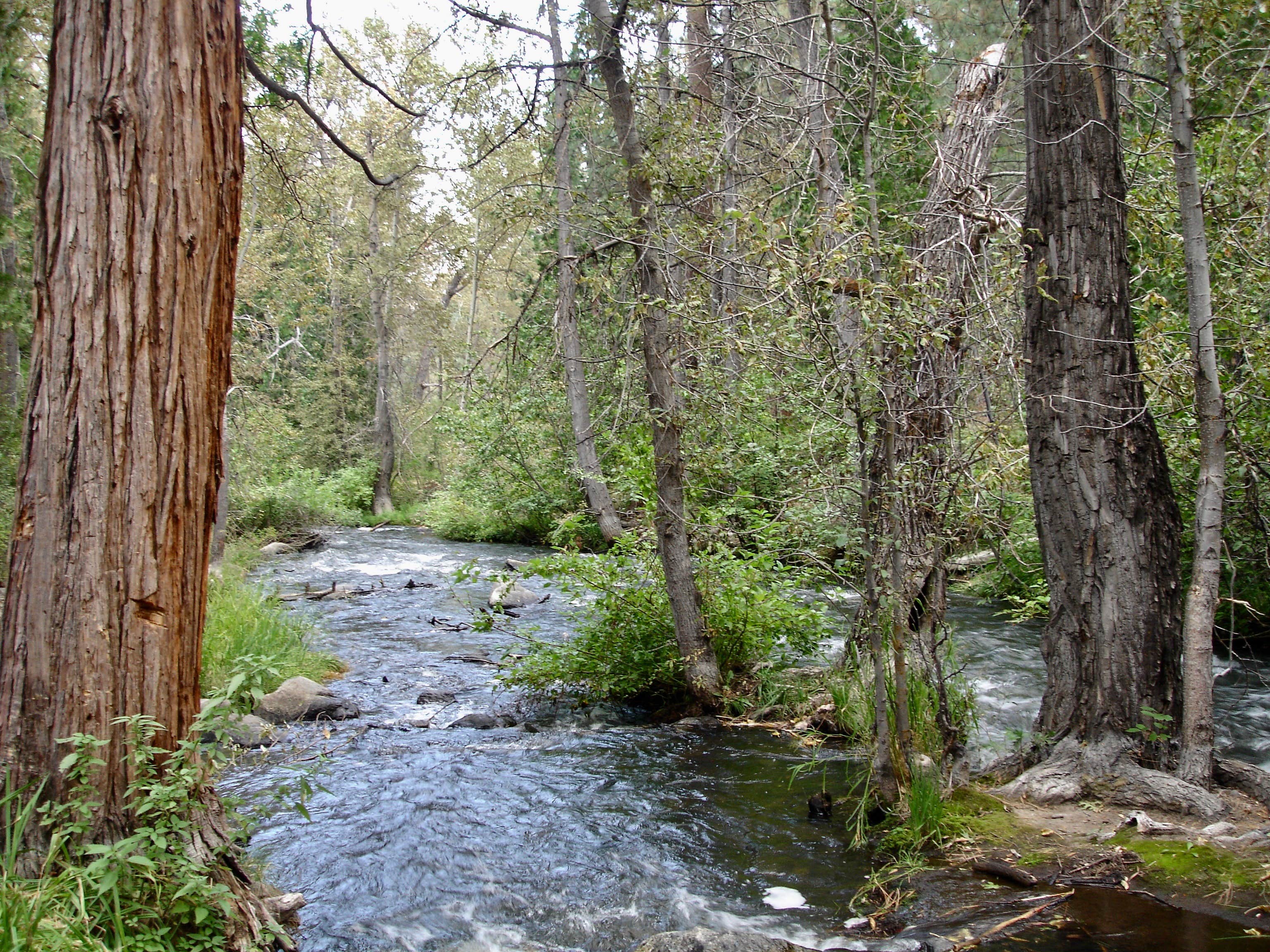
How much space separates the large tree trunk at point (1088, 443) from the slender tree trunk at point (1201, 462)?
0.23 meters

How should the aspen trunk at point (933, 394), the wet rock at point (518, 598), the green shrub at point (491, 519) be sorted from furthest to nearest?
the green shrub at point (491, 519) → the wet rock at point (518, 598) → the aspen trunk at point (933, 394)

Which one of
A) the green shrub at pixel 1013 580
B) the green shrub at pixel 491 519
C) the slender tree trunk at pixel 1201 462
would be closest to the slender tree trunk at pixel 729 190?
the slender tree trunk at pixel 1201 462

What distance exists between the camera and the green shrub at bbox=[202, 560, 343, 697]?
7359 millimetres

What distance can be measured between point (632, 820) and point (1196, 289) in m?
4.15

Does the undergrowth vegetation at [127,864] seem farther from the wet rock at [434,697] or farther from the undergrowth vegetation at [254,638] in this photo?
the wet rock at [434,697]

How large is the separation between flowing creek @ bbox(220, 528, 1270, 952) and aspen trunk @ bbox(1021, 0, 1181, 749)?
0.70 meters

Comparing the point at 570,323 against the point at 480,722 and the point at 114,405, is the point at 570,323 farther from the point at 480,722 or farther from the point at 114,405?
→ the point at 114,405

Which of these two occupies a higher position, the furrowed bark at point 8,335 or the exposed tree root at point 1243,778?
the furrowed bark at point 8,335

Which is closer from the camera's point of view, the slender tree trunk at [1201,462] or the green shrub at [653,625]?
the slender tree trunk at [1201,462]

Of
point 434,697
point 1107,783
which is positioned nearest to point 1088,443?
point 1107,783

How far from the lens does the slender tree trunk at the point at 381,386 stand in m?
26.2

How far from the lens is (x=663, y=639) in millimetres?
7410

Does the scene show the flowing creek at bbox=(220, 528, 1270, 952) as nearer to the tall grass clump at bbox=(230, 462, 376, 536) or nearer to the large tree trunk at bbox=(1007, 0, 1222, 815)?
the large tree trunk at bbox=(1007, 0, 1222, 815)

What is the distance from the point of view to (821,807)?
5.19 m
